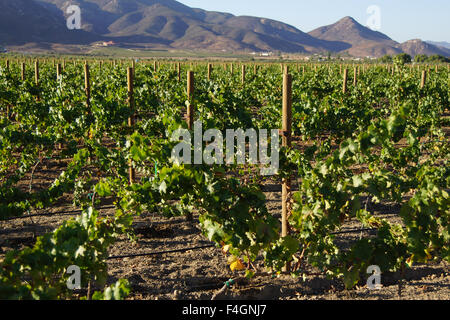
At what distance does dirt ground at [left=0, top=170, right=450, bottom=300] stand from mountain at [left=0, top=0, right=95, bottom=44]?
163176 millimetres

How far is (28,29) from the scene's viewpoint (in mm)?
165750

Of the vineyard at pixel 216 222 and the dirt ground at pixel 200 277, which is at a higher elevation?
the vineyard at pixel 216 222

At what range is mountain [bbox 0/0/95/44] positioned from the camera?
513 ft

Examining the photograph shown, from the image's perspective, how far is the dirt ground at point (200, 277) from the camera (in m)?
4.30

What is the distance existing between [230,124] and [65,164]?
5.44 metres

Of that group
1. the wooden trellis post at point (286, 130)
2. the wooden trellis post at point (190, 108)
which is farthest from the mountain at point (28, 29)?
the wooden trellis post at point (286, 130)

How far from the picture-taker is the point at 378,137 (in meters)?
3.21

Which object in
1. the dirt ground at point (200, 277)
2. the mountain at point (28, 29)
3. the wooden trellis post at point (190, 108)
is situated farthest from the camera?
the mountain at point (28, 29)

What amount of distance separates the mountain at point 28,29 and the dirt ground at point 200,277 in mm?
163176

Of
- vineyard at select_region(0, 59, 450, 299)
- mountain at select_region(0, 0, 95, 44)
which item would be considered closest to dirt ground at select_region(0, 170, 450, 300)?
vineyard at select_region(0, 59, 450, 299)

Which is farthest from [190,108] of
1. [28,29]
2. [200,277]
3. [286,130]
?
[28,29]

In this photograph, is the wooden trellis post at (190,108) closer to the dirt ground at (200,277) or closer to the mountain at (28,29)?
the dirt ground at (200,277)

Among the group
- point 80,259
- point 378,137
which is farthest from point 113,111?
point 378,137

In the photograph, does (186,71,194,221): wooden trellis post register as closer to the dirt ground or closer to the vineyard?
the vineyard
